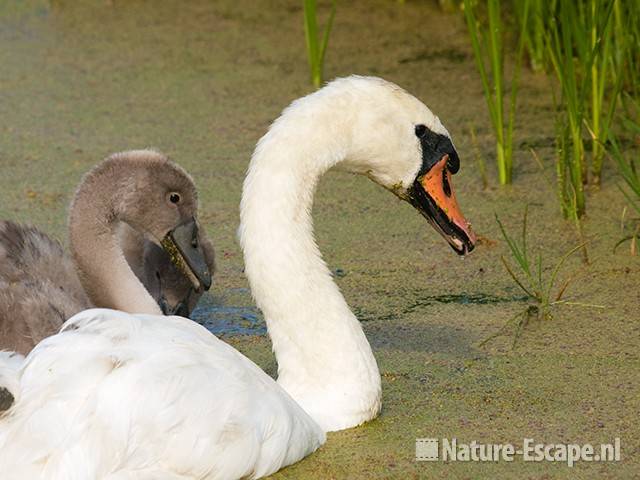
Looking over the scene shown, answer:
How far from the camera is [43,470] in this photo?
2684 mm

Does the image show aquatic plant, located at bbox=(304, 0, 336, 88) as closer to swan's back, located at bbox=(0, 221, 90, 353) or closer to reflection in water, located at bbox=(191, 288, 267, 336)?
reflection in water, located at bbox=(191, 288, 267, 336)

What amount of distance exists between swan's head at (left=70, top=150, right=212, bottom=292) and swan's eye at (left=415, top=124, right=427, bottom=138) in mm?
777

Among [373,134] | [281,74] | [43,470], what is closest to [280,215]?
[373,134]

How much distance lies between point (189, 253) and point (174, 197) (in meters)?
0.16

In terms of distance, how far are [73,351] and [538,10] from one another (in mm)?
2433

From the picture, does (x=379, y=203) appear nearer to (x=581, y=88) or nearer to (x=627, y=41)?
(x=581, y=88)

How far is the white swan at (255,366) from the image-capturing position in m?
2.74

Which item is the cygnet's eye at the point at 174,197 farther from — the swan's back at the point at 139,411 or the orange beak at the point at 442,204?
the swan's back at the point at 139,411

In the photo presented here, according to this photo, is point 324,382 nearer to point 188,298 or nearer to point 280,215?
point 280,215

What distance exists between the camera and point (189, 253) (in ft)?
12.8

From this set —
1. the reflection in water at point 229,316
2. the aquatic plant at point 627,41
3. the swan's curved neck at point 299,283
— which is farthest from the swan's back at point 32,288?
the aquatic plant at point 627,41

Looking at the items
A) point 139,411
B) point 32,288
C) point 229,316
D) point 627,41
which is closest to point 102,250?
point 32,288

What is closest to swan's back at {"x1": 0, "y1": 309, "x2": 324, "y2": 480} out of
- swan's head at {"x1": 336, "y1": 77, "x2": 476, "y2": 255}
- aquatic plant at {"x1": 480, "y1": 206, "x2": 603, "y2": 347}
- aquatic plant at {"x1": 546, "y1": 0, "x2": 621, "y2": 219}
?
swan's head at {"x1": 336, "y1": 77, "x2": 476, "y2": 255}

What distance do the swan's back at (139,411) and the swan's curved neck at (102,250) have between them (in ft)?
2.63
